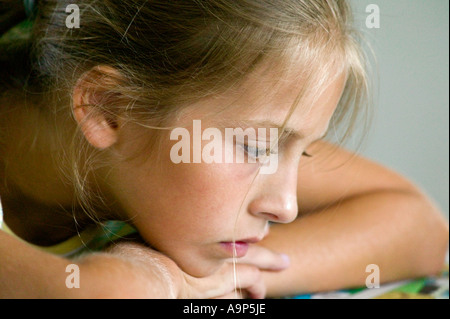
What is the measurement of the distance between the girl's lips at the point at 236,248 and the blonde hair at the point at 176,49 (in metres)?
0.15

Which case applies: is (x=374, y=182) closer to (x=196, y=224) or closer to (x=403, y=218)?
(x=403, y=218)

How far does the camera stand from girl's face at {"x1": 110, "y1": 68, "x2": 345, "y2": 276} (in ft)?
1.97

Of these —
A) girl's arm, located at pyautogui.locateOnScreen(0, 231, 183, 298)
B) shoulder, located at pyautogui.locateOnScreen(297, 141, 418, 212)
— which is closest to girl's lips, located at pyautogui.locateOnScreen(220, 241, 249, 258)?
girl's arm, located at pyautogui.locateOnScreen(0, 231, 183, 298)

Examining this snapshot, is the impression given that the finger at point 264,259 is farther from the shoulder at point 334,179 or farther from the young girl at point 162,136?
the shoulder at point 334,179

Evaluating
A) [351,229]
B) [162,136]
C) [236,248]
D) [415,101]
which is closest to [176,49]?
[162,136]

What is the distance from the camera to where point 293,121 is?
1.99 ft

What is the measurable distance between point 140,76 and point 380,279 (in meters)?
0.42

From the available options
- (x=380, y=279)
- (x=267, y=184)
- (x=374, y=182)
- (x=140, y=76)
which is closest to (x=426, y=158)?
(x=374, y=182)

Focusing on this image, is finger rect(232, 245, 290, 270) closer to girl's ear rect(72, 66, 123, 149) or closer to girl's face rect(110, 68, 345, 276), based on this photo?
girl's face rect(110, 68, 345, 276)

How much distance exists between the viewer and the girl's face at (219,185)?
600 mm

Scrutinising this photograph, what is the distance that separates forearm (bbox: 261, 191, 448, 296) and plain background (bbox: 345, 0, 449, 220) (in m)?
0.11

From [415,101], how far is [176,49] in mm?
548

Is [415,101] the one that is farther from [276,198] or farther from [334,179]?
[276,198]

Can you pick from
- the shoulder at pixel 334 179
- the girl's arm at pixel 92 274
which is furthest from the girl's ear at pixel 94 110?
the shoulder at pixel 334 179
